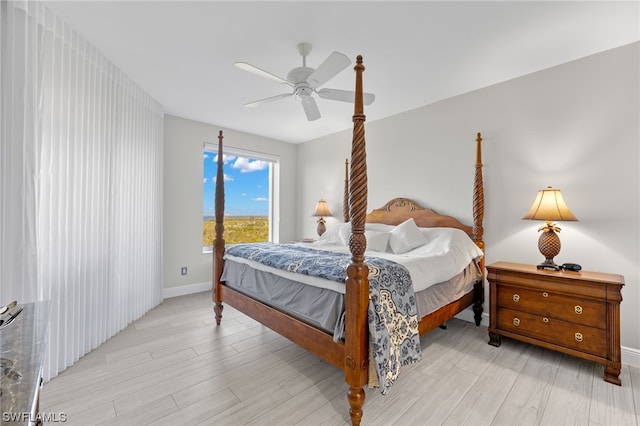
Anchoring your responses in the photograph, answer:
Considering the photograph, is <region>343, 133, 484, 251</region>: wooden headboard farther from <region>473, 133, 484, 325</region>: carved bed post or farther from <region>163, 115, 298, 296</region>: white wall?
<region>163, 115, 298, 296</region>: white wall

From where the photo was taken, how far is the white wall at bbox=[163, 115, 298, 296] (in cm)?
405

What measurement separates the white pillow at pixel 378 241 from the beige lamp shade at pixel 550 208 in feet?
4.46

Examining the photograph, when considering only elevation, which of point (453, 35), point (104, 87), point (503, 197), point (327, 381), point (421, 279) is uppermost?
point (453, 35)

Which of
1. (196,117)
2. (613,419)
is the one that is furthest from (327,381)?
(196,117)

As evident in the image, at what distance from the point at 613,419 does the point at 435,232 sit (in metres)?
1.85

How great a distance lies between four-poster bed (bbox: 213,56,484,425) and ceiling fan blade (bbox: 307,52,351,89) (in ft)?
0.92

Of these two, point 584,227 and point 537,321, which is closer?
point 537,321

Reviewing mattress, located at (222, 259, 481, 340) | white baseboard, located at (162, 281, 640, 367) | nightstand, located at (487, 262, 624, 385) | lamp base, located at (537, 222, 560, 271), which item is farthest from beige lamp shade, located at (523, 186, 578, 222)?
white baseboard, located at (162, 281, 640, 367)

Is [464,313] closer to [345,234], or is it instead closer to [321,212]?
[345,234]

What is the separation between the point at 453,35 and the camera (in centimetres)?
219

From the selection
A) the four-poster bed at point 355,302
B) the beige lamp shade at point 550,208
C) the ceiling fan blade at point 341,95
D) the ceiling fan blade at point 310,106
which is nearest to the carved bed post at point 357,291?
the four-poster bed at point 355,302

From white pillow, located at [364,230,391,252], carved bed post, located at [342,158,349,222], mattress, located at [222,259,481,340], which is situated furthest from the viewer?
carved bed post, located at [342,158,349,222]

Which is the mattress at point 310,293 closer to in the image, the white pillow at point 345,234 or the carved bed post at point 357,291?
the carved bed post at point 357,291

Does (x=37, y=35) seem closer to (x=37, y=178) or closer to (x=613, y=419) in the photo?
(x=37, y=178)
